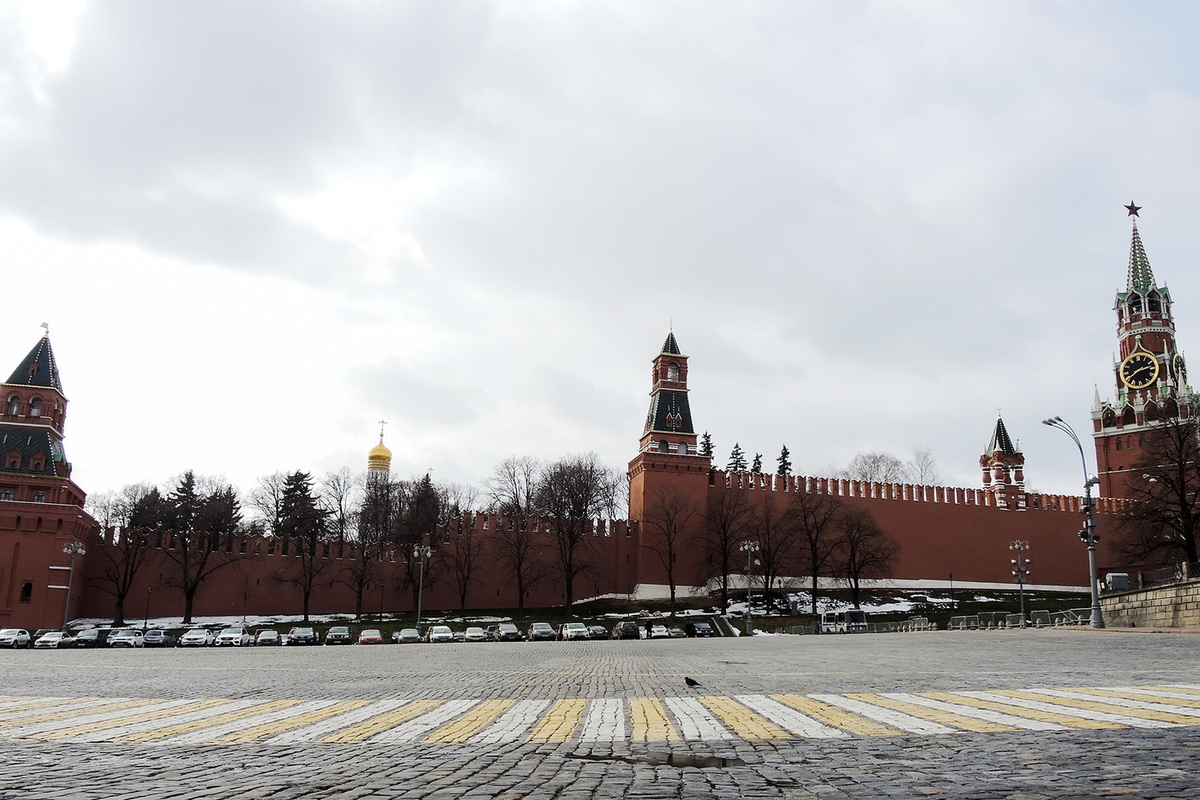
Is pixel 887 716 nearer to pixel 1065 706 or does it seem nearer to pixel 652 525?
pixel 1065 706

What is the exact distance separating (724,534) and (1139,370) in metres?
36.8

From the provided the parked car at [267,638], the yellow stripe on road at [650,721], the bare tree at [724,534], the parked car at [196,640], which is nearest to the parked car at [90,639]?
the parked car at [196,640]

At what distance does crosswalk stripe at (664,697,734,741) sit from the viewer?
6.25 meters

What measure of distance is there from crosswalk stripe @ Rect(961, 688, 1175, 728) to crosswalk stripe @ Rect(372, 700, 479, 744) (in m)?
4.88

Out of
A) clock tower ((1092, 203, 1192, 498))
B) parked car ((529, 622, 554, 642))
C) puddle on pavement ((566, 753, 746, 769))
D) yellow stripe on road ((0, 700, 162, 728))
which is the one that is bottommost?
parked car ((529, 622, 554, 642))

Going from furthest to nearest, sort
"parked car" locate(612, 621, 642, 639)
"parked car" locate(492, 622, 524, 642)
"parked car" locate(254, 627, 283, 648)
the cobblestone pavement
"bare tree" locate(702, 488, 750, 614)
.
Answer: "bare tree" locate(702, 488, 750, 614), "parked car" locate(492, 622, 524, 642), "parked car" locate(612, 621, 642, 639), "parked car" locate(254, 627, 283, 648), the cobblestone pavement

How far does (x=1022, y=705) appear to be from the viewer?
7.69 meters

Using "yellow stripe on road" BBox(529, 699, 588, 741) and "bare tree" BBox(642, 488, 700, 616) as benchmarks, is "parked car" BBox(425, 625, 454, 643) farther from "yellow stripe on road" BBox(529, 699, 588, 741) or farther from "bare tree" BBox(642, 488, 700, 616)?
"yellow stripe on road" BBox(529, 699, 588, 741)

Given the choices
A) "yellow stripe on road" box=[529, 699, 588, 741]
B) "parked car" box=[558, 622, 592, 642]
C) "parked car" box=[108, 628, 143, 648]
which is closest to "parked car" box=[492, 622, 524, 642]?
"parked car" box=[558, 622, 592, 642]

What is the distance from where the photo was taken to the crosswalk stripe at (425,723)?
623 cm

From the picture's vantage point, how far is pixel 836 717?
7074 mm

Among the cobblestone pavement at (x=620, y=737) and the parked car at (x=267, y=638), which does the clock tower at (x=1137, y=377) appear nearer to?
the parked car at (x=267, y=638)

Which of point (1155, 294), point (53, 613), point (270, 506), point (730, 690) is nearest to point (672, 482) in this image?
point (270, 506)

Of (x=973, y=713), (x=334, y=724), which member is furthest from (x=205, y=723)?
(x=973, y=713)
